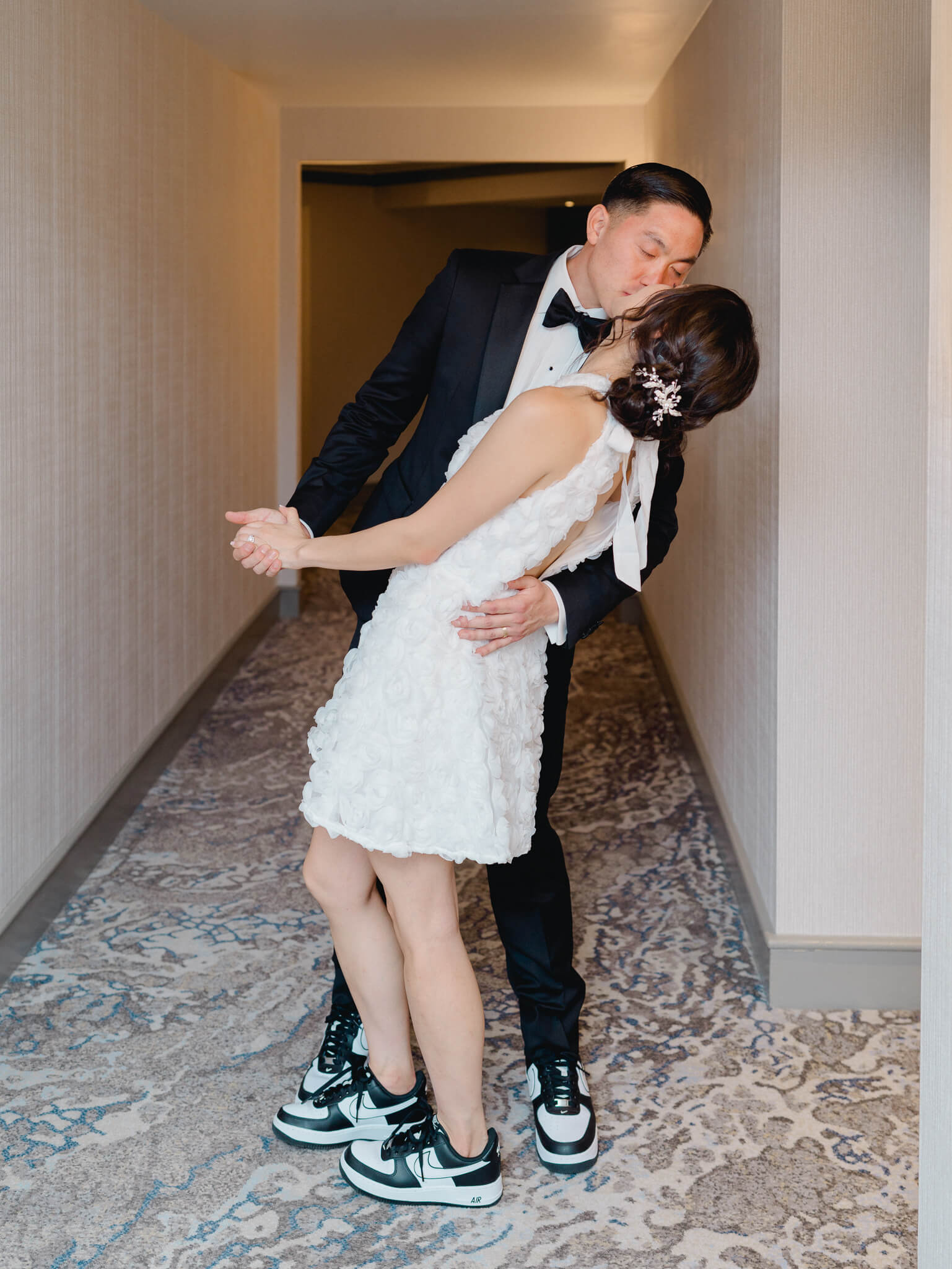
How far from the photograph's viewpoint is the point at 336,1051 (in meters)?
2.43

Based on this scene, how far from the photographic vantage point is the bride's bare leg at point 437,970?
2029 mm

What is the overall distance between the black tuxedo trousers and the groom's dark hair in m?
0.83

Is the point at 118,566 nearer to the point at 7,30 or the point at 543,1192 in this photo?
the point at 7,30

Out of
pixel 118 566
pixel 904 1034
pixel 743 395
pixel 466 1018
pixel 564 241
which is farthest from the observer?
pixel 564 241

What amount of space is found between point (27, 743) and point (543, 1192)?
65.3 inches

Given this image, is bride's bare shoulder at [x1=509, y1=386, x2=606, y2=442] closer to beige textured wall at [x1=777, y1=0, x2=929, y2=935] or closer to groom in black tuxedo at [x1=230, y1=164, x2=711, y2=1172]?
groom in black tuxedo at [x1=230, y1=164, x2=711, y2=1172]

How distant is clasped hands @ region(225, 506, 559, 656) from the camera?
1929mm

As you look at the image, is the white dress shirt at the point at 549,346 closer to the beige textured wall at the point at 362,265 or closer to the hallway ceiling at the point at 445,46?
the hallway ceiling at the point at 445,46

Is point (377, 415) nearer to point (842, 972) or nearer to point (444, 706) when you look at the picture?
point (444, 706)

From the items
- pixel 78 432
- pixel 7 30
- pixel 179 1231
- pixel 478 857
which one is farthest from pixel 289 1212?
pixel 7 30

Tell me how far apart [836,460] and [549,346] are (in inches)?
32.9

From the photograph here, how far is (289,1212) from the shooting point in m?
2.12

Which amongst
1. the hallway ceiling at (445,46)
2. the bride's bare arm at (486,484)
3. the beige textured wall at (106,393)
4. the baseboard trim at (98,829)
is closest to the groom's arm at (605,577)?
the bride's bare arm at (486,484)

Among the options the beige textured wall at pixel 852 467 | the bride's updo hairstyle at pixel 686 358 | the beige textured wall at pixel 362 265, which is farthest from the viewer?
the beige textured wall at pixel 362 265
